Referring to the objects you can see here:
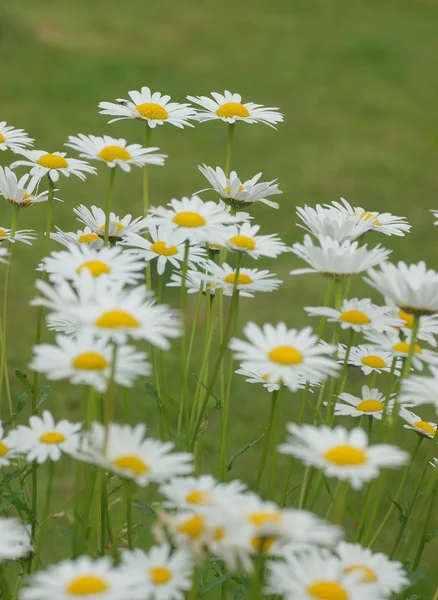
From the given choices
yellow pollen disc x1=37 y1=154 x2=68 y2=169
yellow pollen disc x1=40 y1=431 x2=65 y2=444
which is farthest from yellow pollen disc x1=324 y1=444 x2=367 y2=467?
yellow pollen disc x1=37 y1=154 x2=68 y2=169

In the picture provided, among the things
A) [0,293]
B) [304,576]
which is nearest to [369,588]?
[304,576]

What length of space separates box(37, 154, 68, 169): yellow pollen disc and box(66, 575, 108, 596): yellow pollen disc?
2.26 feet

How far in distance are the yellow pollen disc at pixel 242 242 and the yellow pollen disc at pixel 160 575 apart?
1.35 ft

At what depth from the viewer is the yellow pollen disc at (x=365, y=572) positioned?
0.74 meters

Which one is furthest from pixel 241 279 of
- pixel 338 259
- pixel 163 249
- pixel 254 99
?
pixel 254 99

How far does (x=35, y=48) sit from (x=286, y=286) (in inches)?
110

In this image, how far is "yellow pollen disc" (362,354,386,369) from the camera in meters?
1.20

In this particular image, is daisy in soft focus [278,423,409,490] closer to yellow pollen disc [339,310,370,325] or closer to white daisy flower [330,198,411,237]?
yellow pollen disc [339,310,370,325]

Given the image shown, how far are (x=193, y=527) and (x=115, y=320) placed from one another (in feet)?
0.59

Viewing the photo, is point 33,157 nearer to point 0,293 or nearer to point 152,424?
point 152,424

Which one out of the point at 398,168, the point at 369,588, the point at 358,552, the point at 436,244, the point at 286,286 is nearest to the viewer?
the point at 369,588

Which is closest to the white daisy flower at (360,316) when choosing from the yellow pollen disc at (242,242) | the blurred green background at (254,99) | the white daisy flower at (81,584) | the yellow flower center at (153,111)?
the yellow pollen disc at (242,242)

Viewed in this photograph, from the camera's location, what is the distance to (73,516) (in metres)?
0.85

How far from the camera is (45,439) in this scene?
914mm
